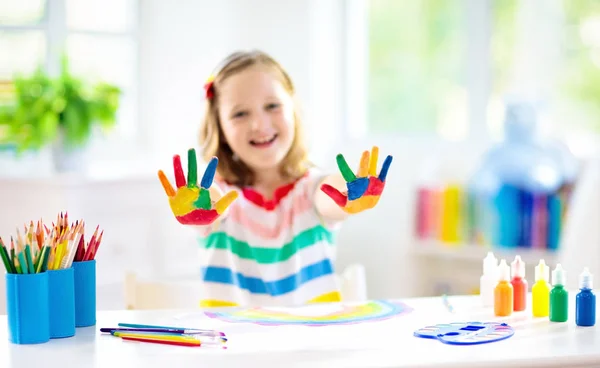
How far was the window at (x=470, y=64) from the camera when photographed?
3301 mm

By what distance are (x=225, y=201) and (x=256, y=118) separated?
0.44 metres

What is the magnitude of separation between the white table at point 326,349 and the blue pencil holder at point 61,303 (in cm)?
2

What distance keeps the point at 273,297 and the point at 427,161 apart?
1.62 meters

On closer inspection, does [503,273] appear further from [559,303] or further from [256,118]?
[256,118]

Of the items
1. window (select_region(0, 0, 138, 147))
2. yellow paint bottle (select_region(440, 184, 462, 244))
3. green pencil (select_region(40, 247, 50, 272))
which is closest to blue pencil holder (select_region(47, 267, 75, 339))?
green pencil (select_region(40, 247, 50, 272))

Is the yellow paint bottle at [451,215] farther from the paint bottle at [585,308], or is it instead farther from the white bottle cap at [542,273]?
the paint bottle at [585,308]

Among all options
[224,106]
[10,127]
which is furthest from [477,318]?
[10,127]

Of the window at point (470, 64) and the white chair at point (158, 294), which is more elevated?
the window at point (470, 64)

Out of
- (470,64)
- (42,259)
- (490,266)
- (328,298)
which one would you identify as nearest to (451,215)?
(470,64)

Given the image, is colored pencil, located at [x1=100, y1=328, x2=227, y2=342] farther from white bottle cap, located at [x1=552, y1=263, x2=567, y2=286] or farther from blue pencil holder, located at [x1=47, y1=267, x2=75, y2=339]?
white bottle cap, located at [x1=552, y1=263, x2=567, y2=286]

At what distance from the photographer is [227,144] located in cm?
199

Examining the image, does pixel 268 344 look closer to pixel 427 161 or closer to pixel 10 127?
pixel 10 127

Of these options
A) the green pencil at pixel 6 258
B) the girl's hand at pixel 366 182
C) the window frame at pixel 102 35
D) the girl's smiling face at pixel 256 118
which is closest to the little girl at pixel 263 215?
the girl's smiling face at pixel 256 118

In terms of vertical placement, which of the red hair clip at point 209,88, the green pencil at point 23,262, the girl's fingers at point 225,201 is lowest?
the green pencil at point 23,262
